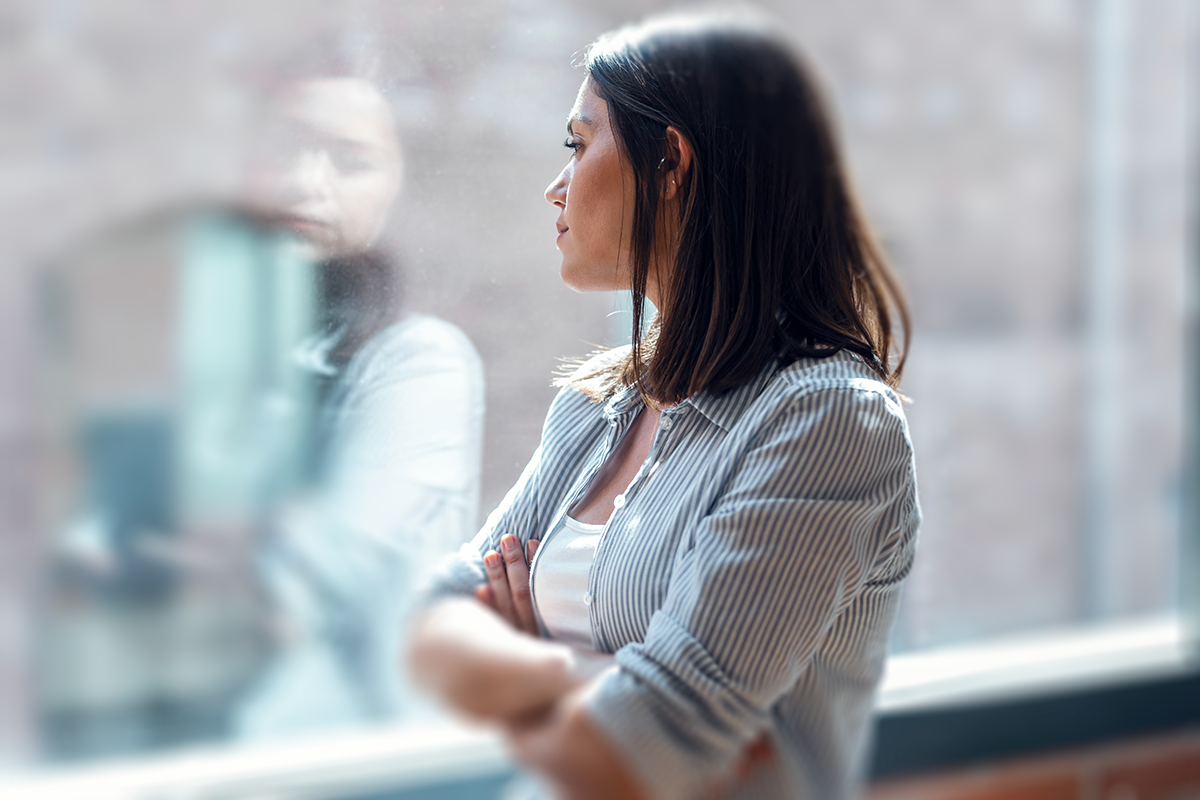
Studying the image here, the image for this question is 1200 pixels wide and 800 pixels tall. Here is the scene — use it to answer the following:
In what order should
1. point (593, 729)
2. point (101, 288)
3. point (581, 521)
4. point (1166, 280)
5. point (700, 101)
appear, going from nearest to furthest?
point (593, 729) < point (700, 101) < point (581, 521) < point (101, 288) < point (1166, 280)

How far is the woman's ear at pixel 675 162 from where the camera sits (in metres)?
0.89

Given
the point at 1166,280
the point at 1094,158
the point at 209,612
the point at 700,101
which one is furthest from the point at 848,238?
the point at 1166,280

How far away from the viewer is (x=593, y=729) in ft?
2.42

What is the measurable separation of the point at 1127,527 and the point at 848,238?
1504 mm

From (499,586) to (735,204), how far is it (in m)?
0.42

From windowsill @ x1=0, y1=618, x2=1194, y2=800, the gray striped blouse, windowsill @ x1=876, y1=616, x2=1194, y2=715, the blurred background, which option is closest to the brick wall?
windowsill @ x1=876, y1=616, x2=1194, y2=715

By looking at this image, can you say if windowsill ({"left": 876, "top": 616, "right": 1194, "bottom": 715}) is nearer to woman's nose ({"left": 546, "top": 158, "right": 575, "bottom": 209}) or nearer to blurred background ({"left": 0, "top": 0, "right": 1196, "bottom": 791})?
blurred background ({"left": 0, "top": 0, "right": 1196, "bottom": 791})

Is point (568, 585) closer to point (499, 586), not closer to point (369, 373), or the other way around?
point (499, 586)

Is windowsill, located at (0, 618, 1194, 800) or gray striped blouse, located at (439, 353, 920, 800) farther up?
gray striped blouse, located at (439, 353, 920, 800)

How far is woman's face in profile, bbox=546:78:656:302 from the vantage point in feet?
2.98

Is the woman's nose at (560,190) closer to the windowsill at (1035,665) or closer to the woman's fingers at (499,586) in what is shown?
the woman's fingers at (499,586)

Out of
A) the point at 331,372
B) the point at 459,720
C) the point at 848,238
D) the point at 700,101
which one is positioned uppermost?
the point at 700,101

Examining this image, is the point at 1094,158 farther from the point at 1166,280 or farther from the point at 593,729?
the point at 593,729

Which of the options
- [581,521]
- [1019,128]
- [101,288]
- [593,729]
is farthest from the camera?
[1019,128]
